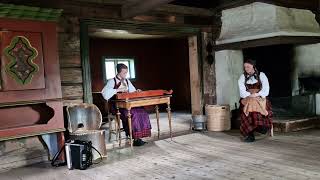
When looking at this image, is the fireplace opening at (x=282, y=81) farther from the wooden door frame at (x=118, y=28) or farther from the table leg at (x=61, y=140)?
the table leg at (x=61, y=140)

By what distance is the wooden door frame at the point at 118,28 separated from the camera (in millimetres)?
4863

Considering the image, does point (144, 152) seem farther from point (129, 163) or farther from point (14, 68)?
point (14, 68)

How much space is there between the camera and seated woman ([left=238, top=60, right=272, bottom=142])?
4953 millimetres

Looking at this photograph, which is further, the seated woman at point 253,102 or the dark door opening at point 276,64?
the dark door opening at point 276,64

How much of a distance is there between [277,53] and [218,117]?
189 cm

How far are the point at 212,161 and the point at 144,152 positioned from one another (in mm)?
1102

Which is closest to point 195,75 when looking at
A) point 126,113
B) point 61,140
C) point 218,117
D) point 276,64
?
point 218,117

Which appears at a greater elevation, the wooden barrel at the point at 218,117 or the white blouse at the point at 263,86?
the white blouse at the point at 263,86

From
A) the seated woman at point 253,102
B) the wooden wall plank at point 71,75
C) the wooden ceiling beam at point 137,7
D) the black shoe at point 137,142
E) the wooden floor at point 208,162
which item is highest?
the wooden ceiling beam at point 137,7

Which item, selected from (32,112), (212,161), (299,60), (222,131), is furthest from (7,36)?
(299,60)

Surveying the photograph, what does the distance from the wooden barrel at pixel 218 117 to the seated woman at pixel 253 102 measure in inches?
33.0

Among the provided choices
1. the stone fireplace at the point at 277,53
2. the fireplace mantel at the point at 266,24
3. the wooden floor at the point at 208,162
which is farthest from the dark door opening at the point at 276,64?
the wooden floor at the point at 208,162

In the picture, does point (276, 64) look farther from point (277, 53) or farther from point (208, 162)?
point (208, 162)

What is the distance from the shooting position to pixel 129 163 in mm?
4059
